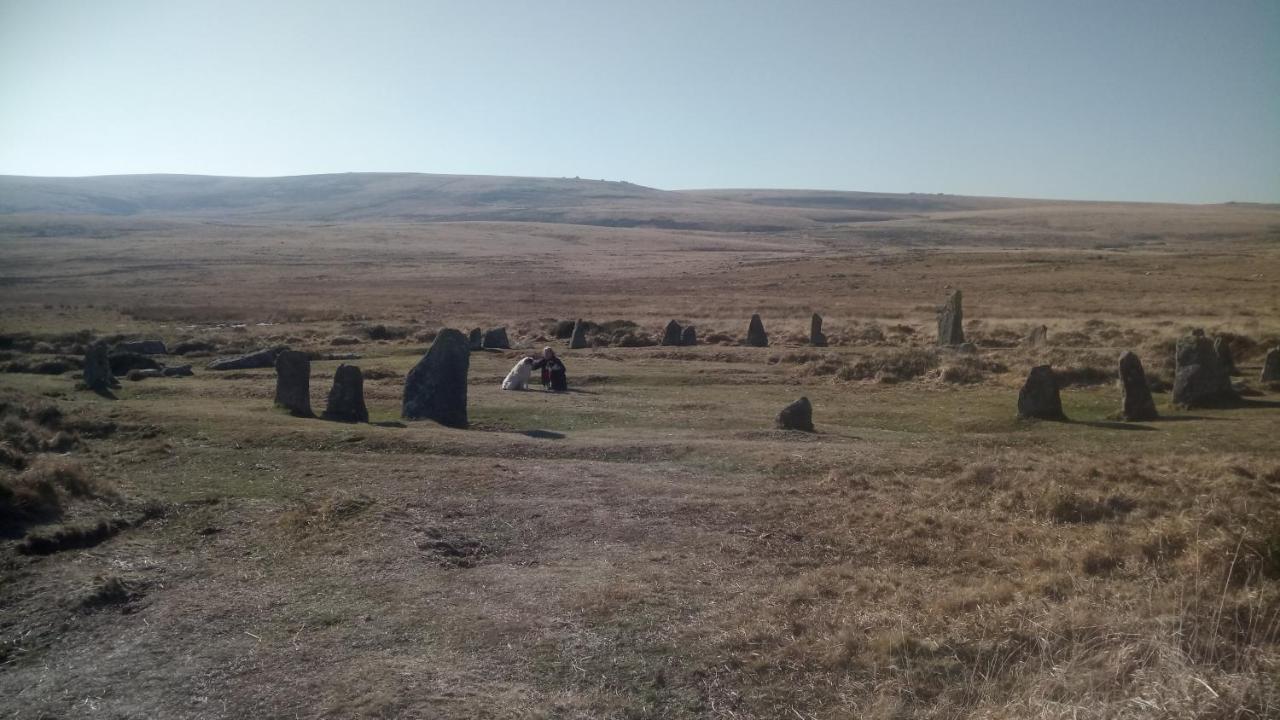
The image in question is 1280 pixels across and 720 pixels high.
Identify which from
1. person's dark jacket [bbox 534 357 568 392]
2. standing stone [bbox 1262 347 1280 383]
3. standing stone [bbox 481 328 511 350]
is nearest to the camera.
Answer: standing stone [bbox 1262 347 1280 383]

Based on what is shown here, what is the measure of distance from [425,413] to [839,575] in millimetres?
12592

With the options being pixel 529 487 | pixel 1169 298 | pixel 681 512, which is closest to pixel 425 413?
pixel 529 487

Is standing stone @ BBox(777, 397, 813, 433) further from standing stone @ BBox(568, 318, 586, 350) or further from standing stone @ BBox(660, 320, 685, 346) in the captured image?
standing stone @ BBox(568, 318, 586, 350)

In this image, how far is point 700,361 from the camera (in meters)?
32.9

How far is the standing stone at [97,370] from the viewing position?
2425cm

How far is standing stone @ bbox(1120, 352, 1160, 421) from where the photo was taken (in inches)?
791

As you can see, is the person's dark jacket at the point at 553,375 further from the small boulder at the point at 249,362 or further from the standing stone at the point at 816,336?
the standing stone at the point at 816,336

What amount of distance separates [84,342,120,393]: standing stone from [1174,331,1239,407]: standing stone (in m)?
26.7

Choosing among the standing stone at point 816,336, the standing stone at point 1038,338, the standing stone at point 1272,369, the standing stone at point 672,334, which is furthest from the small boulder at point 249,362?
the standing stone at point 1272,369

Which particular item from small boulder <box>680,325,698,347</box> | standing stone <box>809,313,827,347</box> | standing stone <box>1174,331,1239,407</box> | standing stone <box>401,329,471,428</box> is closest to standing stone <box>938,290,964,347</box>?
standing stone <box>809,313,827,347</box>

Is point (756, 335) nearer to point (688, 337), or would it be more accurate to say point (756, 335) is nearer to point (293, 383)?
point (688, 337)

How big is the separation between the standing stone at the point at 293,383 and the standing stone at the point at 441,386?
231 centimetres

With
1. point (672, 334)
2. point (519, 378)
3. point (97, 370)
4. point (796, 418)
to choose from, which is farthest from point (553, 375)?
point (672, 334)

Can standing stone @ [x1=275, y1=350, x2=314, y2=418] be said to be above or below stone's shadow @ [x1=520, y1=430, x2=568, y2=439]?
above
